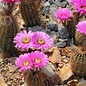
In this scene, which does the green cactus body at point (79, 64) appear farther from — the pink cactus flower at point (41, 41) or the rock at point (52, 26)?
the rock at point (52, 26)

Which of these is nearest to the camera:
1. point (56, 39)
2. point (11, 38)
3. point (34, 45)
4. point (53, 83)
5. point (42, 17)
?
point (34, 45)

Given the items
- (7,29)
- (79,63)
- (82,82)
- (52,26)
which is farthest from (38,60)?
(52,26)

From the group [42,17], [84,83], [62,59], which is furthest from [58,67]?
[42,17]

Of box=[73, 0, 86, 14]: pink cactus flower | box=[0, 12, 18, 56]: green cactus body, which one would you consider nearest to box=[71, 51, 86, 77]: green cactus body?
box=[73, 0, 86, 14]: pink cactus flower

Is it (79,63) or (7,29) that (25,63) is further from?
(7,29)

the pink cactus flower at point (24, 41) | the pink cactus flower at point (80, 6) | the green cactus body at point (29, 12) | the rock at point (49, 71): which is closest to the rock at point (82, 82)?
the rock at point (49, 71)

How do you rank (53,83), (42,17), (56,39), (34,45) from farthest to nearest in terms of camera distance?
1. (42,17)
2. (56,39)
3. (53,83)
4. (34,45)

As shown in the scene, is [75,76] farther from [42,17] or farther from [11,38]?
[42,17]
